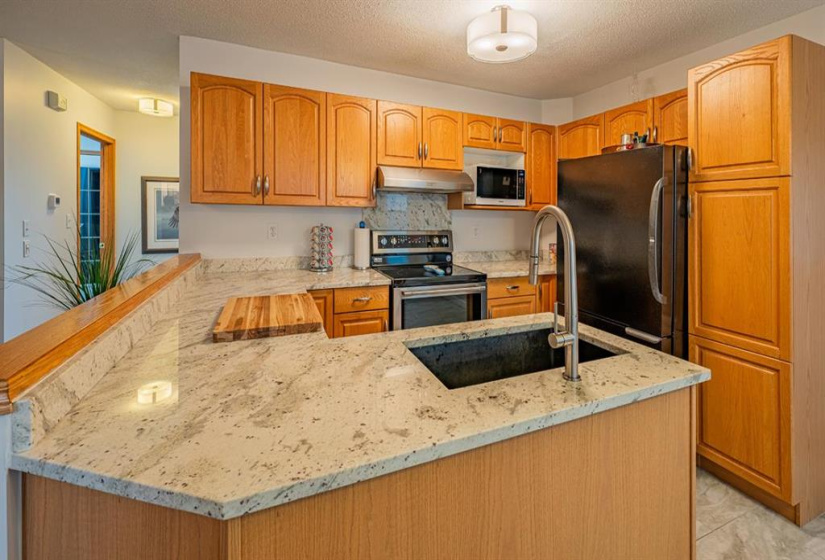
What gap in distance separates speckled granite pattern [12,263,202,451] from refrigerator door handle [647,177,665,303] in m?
2.26

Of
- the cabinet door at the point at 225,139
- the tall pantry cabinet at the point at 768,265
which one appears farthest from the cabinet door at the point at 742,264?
the cabinet door at the point at 225,139

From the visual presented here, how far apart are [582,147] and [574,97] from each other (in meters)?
0.75

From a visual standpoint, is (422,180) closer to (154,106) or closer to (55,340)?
(55,340)

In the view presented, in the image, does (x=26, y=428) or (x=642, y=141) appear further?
(x=642, y=141)

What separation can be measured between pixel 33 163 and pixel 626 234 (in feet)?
13.8

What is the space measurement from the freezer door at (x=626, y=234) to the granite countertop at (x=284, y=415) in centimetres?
113

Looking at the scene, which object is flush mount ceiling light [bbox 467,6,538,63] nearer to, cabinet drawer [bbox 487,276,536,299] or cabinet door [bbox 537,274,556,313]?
cabinet drawer [bbox 487,276,536,299]

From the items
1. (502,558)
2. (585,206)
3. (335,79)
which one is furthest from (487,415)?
(335,79)

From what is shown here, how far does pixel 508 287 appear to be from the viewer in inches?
125

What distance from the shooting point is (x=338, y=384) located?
3.08 feet

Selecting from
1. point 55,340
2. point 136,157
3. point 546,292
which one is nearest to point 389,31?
point 546,292

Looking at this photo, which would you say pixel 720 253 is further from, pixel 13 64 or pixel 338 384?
pixel 13 64

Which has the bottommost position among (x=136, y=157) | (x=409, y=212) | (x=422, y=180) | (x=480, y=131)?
(x=409, y=212)

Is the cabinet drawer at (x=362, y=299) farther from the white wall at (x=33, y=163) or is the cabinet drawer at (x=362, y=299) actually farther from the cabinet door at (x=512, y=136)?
the white wall at (x=33, y=163)
